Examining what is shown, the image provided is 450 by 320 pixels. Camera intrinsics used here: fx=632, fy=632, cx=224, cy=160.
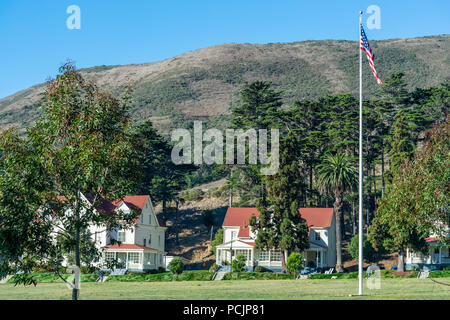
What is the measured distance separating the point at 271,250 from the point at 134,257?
16.4 meters

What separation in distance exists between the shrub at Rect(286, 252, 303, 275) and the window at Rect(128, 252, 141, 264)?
63.1 feet

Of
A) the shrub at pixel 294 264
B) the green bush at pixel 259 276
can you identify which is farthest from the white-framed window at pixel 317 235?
the green bush at pixel 259 276

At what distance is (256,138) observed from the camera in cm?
8506

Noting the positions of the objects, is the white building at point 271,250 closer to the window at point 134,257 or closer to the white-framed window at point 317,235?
the white-framed window at point 317,235

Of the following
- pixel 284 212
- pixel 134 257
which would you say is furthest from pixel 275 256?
pixel 134 257

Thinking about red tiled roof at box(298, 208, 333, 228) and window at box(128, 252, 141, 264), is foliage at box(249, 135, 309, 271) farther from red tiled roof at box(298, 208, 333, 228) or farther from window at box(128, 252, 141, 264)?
window at box(128, 252, 141, 264)

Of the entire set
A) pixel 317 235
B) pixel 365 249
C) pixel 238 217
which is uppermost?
pixel 238 217

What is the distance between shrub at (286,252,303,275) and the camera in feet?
201

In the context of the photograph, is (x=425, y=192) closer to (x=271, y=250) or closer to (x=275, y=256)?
(x=271, y=250)

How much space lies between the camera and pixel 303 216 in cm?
7544

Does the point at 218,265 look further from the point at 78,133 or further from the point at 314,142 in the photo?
the point at 78,133

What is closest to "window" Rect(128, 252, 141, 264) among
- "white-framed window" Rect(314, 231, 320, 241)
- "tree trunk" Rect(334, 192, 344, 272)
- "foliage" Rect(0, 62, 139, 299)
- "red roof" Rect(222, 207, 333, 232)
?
"red roof" Rect(222, 207, 333, 232)

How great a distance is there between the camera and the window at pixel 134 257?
7262 centimetres
